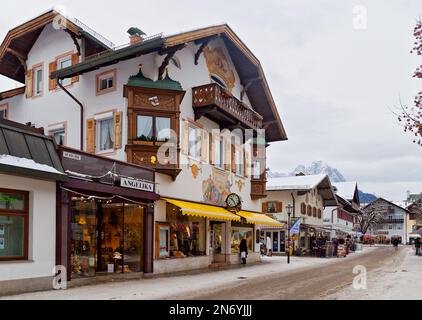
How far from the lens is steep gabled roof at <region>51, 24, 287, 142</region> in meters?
19.0

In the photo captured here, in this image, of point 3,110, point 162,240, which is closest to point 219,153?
point 162,240

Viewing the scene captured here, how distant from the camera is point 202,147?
2344 centimetres

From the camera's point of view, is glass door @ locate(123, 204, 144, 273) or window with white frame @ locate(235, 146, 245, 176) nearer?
glass door @ locate(123, 204, 144, 273)

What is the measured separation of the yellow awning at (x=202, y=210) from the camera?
64.8 ft

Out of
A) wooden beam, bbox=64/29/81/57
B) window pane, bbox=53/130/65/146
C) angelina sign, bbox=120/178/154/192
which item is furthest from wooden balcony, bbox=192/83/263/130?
window pane, bbox=53/130/65/146

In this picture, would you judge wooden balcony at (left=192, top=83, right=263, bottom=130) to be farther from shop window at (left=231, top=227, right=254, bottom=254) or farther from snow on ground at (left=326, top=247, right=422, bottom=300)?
snow on ground at (left=326, top=247, right=422, bottom=300)

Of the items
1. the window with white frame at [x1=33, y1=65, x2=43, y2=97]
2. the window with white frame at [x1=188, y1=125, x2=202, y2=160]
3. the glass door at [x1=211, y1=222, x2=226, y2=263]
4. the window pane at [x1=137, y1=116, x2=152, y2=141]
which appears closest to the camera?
the window pane at [x1=137, y1=116, x2=152, y2=141]

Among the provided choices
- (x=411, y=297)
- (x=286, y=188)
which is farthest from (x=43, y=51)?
(x=286, y=188)

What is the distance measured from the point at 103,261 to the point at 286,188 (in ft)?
87.9

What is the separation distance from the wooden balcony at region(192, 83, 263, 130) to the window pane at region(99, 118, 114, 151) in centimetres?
413

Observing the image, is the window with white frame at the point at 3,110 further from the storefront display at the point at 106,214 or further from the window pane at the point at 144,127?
the storefront display at the point at 106,214

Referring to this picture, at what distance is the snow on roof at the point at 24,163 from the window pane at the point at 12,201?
3.08ft

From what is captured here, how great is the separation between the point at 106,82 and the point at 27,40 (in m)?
6.76
